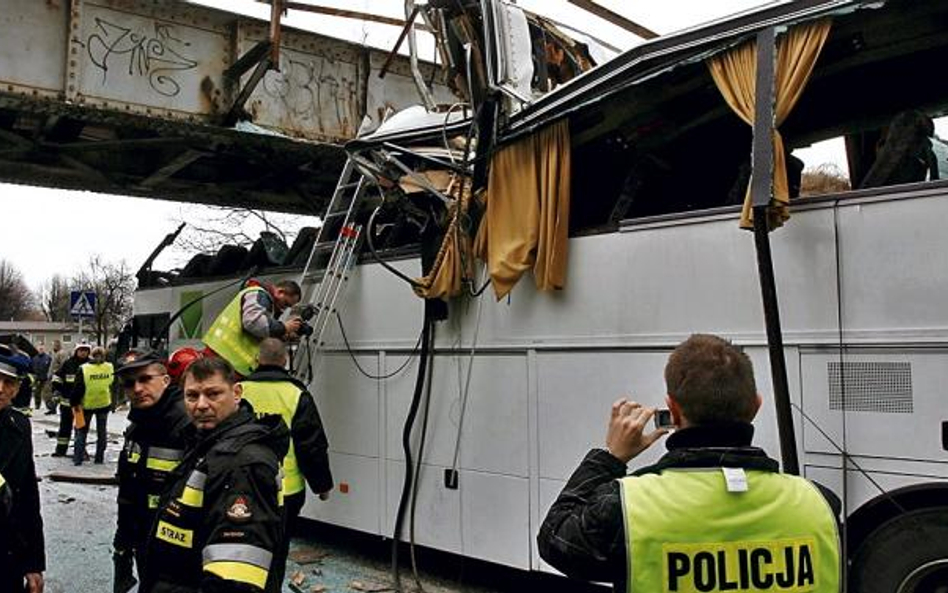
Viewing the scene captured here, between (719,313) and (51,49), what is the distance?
5.86 m

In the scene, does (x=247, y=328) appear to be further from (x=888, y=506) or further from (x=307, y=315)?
(x=888, y=506)

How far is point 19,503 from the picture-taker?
12.2ft

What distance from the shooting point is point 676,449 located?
2027 mm

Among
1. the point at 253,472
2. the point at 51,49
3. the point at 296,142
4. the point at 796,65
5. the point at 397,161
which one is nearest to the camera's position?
the point at 253,472

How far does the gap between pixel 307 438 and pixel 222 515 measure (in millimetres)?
2645

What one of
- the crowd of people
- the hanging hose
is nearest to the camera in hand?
the hanging hose

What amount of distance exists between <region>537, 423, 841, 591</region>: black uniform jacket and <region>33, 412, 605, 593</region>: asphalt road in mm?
3692

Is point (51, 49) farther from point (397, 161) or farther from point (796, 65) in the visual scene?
point (796, 65)

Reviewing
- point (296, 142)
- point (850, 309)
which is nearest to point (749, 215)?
point (850, 309)

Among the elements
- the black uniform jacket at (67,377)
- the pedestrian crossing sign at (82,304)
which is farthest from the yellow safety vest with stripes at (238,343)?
the pedestrian crossing sign at (82,304)

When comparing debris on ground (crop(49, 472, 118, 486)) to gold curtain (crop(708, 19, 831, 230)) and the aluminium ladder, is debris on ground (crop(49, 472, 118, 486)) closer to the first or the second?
the aluminium ladder

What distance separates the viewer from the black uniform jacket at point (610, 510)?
1.96 m

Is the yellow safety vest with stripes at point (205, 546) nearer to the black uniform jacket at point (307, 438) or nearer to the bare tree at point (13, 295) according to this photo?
the black uniform jacket at point (307, 438)

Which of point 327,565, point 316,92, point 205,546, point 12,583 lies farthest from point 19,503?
point 316,92
